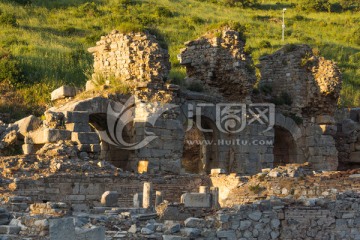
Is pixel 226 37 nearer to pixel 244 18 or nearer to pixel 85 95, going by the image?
pixel 85 95

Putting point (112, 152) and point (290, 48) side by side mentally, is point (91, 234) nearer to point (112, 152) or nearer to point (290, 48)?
point (112, 152)

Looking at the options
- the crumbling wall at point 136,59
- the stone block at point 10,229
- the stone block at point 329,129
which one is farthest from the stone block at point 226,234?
Result: the stone block at point 329,129

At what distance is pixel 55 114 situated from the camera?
21328 millimetres

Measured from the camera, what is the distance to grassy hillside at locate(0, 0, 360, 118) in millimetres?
34500

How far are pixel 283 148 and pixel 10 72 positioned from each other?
12050 millimetres

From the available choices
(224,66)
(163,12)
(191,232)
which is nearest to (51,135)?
(224,66)

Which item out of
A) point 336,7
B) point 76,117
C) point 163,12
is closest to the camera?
point 76,117

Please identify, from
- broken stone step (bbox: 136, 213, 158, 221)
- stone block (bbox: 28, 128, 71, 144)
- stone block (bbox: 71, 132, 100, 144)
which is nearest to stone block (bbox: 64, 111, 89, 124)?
stone block (bbox: 28, 128, 71, 144)

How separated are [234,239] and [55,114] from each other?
9338 millimetres

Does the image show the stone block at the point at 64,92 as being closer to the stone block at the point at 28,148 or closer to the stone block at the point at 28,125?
the stone block at the point at 28,125

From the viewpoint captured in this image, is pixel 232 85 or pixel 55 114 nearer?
pixel 55 114

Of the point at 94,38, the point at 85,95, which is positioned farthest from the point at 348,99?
the point at 85,95

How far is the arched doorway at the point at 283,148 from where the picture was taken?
28656 millimetres

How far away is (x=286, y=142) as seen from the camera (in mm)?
28969
